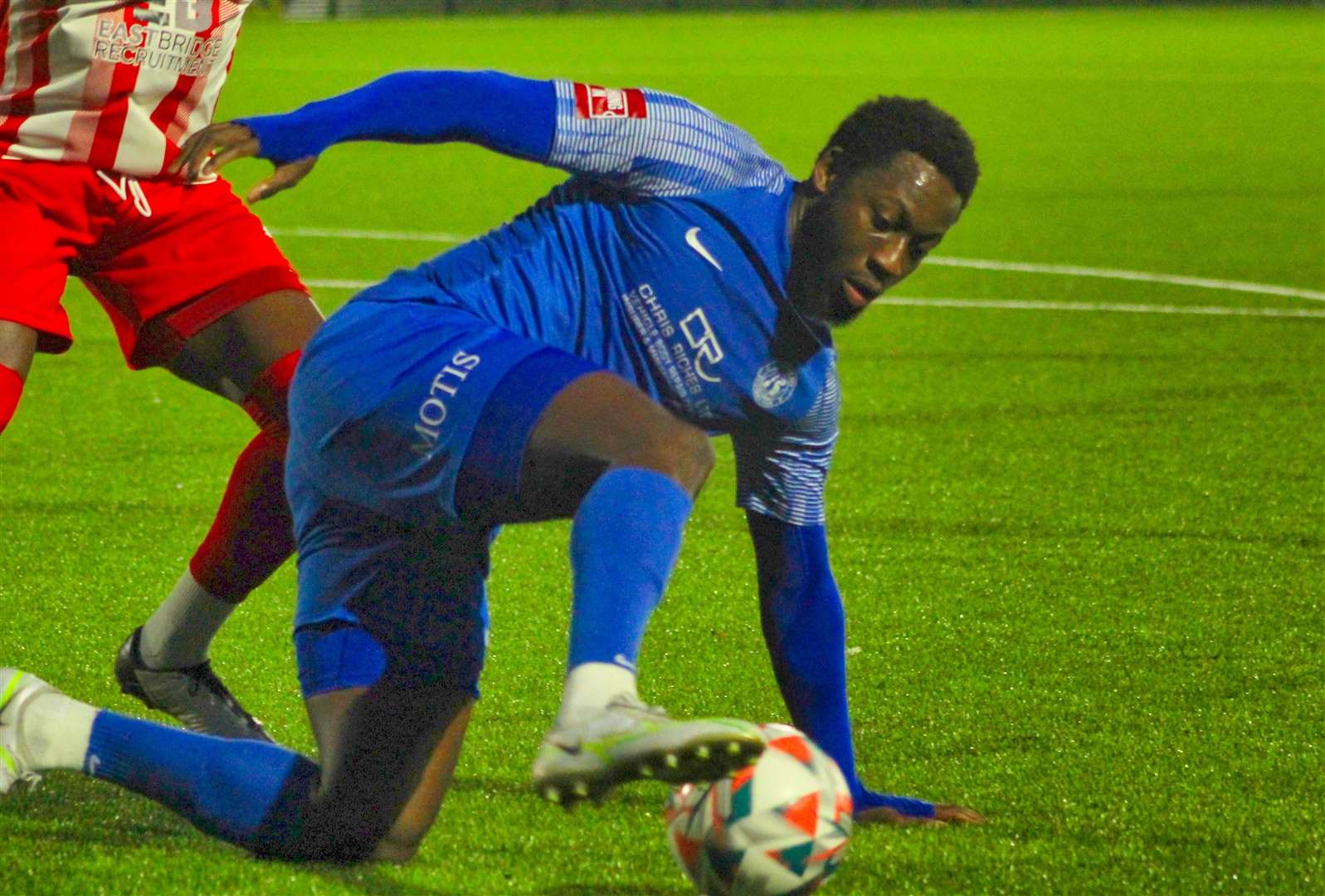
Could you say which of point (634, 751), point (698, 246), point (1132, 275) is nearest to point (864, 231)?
point (698, 246)

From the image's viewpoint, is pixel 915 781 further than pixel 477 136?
Yes

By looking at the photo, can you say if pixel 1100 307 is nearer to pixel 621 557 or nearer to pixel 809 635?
pixel 809 635

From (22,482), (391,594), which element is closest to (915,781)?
(391,594)

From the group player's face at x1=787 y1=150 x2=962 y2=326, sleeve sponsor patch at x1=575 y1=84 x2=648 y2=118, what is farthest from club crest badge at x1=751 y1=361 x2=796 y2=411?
sleeve sponsor patch at x1=575 y1=84 x2=648 y2=118

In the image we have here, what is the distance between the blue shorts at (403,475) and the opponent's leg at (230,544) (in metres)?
0.66

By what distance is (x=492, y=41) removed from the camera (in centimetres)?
3266

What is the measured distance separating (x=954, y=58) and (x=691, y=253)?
26080 mm

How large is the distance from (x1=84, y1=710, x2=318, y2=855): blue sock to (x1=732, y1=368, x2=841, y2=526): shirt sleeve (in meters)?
0.88

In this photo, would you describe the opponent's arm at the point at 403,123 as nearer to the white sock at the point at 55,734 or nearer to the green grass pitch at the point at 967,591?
the white sock at the point at 55,734

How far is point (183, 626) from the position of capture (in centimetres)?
404

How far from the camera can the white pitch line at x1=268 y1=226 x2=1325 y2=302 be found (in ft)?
34.9

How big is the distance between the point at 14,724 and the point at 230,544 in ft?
2.73

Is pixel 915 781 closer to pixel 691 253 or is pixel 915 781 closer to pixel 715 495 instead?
pixel 691 253

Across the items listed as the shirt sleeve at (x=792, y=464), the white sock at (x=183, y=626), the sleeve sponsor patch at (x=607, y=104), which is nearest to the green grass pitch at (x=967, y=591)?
the white sock at (x=183, y=626)
